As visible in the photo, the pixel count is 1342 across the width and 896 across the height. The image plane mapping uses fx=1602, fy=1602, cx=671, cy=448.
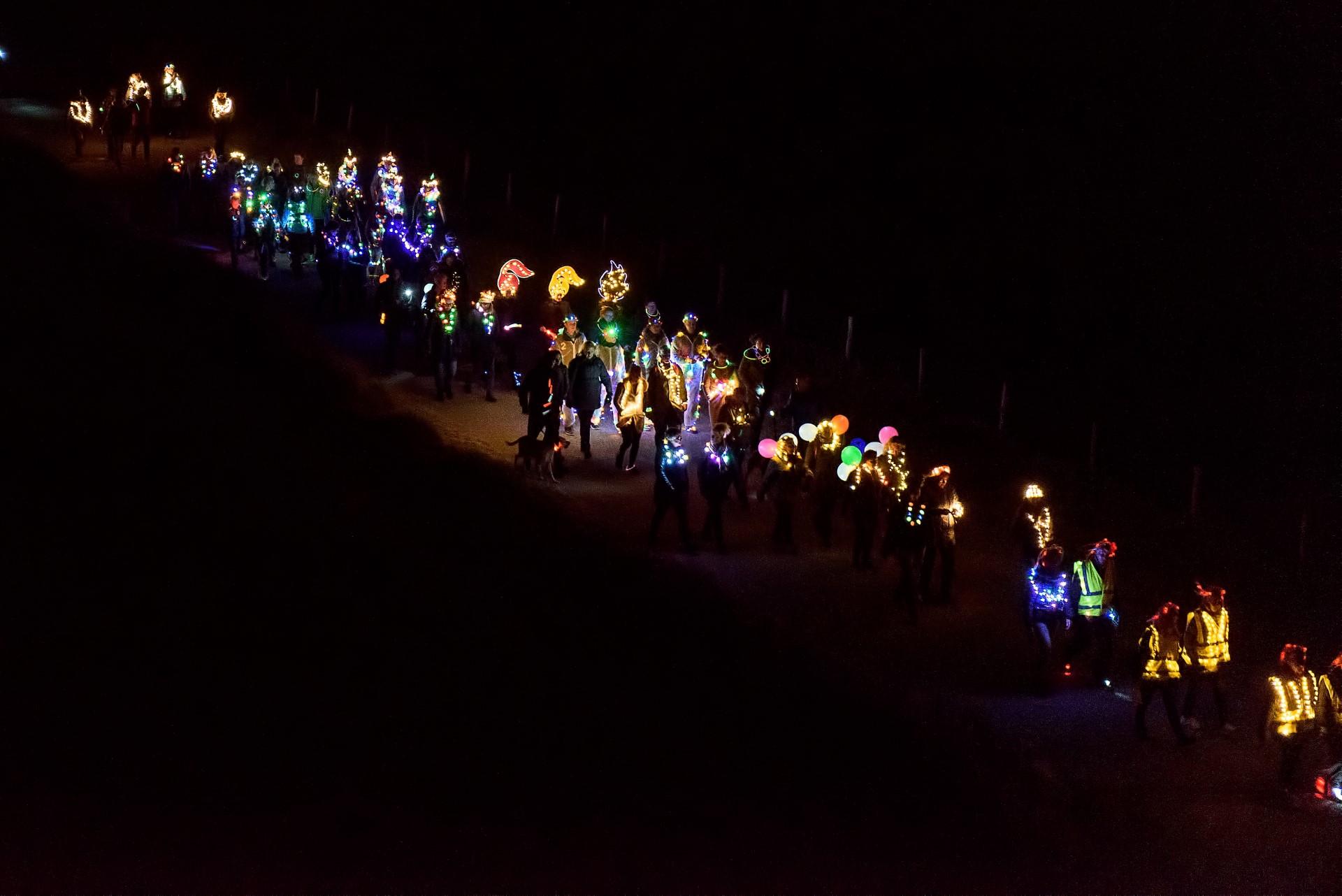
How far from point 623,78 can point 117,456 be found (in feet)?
127

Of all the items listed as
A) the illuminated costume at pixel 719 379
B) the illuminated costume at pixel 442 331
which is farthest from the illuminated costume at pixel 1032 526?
the illuminated costume at pixel 442 331

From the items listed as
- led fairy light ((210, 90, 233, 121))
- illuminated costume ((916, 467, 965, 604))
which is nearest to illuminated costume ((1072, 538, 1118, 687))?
illuminated costume ((916, 467, 965, 604))

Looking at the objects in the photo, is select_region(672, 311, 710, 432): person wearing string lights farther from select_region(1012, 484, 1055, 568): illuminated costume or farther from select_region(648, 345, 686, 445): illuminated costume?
select_region(1012, 484, 1055, 568): illuminated costume

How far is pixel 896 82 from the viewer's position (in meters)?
55.3

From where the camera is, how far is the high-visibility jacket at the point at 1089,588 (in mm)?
14672

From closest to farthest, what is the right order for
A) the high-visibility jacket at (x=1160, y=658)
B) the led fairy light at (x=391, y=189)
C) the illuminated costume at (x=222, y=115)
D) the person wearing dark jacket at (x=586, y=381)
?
the high-visibility jacket at (x=1160, y=658) < the person wearing dark jacket at (x=586, y=381) < the led fairy light at (x=391, y=189) < the illuminated costume at (x=222, y=115)

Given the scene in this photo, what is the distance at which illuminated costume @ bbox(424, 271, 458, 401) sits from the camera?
69.9ft

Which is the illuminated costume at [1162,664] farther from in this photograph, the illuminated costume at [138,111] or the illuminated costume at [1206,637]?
the illuminated costume at [138,111]

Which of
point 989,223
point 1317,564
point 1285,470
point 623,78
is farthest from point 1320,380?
point 623,78

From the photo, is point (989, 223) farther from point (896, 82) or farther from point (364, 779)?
point (364, 779)

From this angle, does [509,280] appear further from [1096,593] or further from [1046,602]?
[1096,593]

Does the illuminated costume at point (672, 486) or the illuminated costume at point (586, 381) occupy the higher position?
the illuminated costume at point (586, 381)

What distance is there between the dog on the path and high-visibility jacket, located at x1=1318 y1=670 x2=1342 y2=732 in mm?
9343

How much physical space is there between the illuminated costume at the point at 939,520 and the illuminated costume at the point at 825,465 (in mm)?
1582
